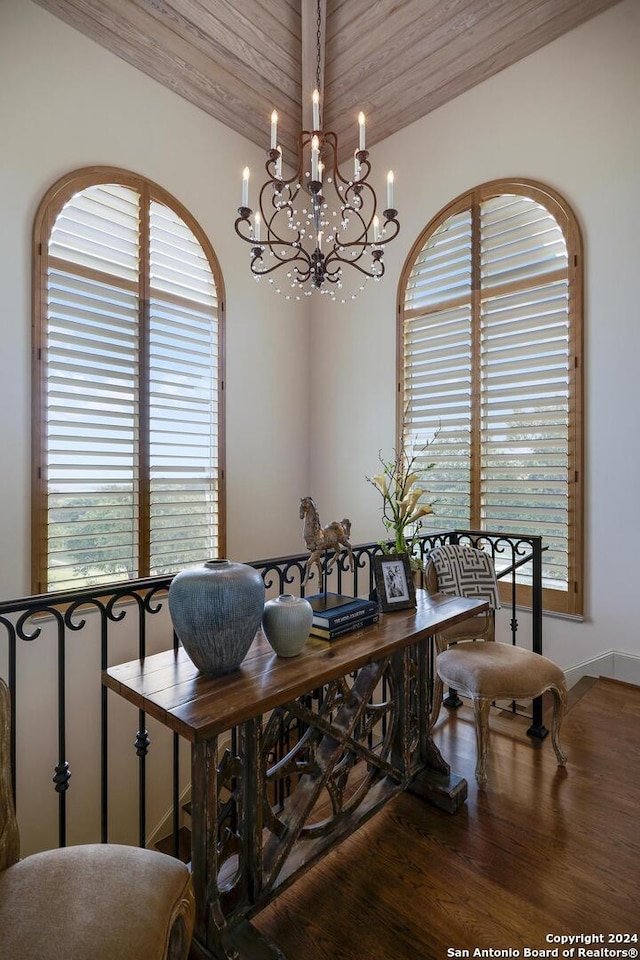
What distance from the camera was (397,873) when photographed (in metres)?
1.58

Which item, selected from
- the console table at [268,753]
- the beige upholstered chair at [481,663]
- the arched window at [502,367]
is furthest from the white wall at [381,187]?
the console table at [268,753]

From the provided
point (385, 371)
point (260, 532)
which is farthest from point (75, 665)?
point (385, 371)

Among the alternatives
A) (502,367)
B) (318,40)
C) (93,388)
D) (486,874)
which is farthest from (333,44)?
(486,874)

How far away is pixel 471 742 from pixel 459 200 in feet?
12.0

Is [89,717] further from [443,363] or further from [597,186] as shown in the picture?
[597,186]

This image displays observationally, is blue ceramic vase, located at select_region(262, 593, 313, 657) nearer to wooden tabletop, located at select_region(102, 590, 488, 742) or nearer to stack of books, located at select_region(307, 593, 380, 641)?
wooden tabletop, located at select_region(102, 590, 488, 742)

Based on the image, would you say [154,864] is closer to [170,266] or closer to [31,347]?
[31,347]

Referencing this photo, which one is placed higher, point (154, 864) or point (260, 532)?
point (260, 532)

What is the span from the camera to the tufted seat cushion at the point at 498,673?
2041 millimetres

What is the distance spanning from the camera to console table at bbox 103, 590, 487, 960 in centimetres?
121

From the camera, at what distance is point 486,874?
5.13ft

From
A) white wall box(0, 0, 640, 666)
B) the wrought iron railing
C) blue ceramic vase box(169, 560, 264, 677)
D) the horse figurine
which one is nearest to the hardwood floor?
the wrought iron railing

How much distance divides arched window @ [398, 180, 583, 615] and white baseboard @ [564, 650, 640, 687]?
318 mm

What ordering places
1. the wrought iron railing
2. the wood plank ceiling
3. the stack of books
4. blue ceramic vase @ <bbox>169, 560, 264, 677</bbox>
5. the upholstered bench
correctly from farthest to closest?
1. the wood plank ceiling
2. the wrought iron railing
3. the upholstered bench
4. the stack of books
5. blue ceramic vase @ <bbox>169, 560, 264, 677</bbox>
